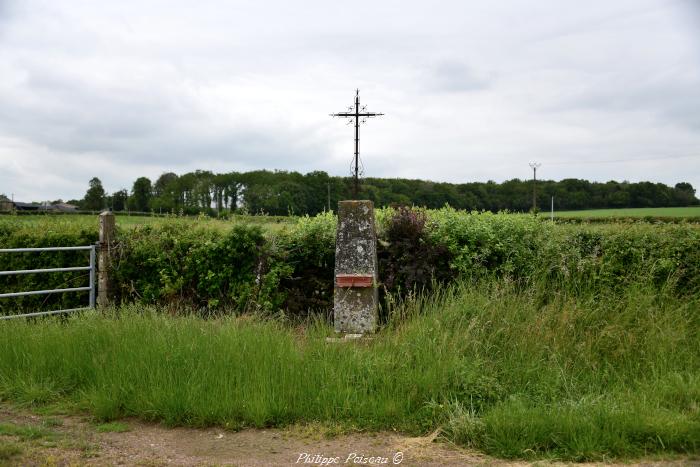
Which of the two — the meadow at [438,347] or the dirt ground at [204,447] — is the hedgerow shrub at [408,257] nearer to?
the meadow at [438,347]

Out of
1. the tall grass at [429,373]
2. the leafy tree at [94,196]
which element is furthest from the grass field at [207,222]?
the leafy tree at [94,196]

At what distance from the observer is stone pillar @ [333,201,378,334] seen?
8039 millimetres

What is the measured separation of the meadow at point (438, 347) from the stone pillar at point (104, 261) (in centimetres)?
129

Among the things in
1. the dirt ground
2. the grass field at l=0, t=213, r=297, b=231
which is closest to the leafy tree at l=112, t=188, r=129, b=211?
the grass field at l=0, t=213, r=297, b=231

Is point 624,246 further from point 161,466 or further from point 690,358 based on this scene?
point 161,466

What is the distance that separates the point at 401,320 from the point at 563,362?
2.10 m

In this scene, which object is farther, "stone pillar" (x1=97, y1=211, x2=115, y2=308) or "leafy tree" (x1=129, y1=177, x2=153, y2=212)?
"leafy tree" (x1=129, y1=177, x2=153, y2=212)

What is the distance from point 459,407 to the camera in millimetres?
5168

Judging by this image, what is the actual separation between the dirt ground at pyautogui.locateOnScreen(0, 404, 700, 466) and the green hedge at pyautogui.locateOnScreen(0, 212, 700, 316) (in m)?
3.84

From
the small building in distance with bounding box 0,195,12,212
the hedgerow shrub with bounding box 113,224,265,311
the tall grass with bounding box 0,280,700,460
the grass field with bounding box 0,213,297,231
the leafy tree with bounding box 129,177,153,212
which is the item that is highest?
the leafy tree with bounding box 129,177,153,212

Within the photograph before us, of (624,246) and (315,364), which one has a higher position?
(624,246)

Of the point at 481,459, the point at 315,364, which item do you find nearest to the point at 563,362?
the point at 481,459

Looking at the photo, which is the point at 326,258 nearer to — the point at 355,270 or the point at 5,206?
the point at 355,270

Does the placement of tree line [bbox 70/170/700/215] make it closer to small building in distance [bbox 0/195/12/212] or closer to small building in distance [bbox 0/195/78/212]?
small building in distance [bbox 0/195/78/212]
